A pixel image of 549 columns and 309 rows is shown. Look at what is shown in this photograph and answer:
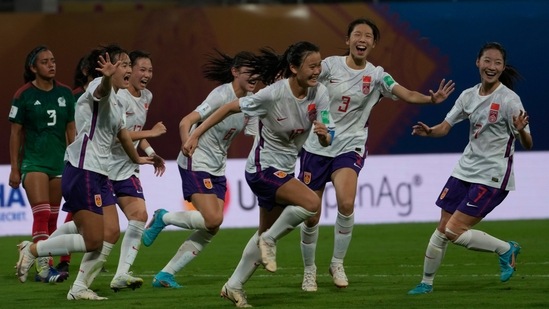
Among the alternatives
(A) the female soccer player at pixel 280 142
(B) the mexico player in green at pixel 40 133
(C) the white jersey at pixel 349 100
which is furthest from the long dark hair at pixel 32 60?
(A) the female soccer player at pixel 280 142

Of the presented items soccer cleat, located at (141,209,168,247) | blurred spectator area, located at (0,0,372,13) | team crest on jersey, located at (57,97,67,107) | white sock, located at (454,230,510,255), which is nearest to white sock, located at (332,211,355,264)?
white sock, located at (454,230,510,255)

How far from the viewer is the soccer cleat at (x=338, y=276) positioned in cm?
995

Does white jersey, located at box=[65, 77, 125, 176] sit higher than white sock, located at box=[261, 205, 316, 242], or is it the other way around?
white jersey, located at box=[65, 77, 125, 176]

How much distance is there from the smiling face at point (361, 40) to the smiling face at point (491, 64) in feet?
3.62

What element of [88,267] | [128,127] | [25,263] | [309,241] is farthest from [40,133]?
[309,241]

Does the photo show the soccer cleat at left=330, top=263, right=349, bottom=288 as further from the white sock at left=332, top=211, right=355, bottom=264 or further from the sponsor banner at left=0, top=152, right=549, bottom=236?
the sponsor banner at left=0, top=152, right=549, bottom=236

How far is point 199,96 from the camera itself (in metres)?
18.1

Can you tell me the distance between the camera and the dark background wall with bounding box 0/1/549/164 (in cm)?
1786

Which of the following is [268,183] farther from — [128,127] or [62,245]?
[128,127]

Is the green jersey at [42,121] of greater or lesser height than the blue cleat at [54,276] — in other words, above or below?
above

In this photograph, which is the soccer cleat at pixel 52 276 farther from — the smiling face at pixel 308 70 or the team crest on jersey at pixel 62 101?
the smiling face at pixel 308 70

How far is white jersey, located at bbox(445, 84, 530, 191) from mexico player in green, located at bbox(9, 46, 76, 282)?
4.04 m

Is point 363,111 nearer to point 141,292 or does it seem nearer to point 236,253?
point 141,292

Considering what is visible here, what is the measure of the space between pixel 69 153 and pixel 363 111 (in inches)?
112
